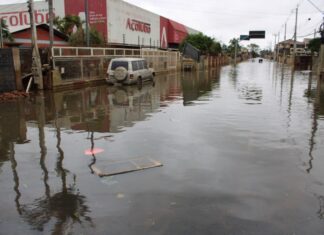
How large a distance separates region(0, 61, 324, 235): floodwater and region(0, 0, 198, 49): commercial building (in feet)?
76.2

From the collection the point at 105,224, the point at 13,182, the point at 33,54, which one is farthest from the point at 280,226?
the point at 33,54

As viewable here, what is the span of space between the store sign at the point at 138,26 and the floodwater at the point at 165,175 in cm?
2972

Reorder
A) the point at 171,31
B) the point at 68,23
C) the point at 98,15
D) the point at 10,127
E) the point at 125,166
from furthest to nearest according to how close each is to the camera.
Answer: the point at 171,31 → the point at 98,15 → the point at 68,23 → the point at 10,127 → the point at 125,166

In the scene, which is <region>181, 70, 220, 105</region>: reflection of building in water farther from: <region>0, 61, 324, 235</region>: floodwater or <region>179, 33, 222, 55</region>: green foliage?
<region>179, 33, 222, 55</region>: green foliage

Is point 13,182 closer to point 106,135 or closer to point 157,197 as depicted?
point 157,197

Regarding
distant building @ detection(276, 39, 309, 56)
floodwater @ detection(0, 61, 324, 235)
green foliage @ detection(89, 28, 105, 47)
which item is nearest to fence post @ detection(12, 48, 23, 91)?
floodwater @ detection(0, 61, 324, 235)

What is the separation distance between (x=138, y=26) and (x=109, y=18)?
7.38 metres

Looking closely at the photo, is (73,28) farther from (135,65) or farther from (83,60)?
(135,65)

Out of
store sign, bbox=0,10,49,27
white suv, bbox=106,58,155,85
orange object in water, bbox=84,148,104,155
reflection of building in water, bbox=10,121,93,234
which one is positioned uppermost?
store sign, bbox=0,10,49,27

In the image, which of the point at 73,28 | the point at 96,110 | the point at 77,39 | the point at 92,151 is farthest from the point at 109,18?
the point at 92,151

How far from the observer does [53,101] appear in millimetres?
14492

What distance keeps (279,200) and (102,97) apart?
1267 cm

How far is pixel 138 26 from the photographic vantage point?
136ft

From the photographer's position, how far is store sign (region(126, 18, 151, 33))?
38812 millimetres
